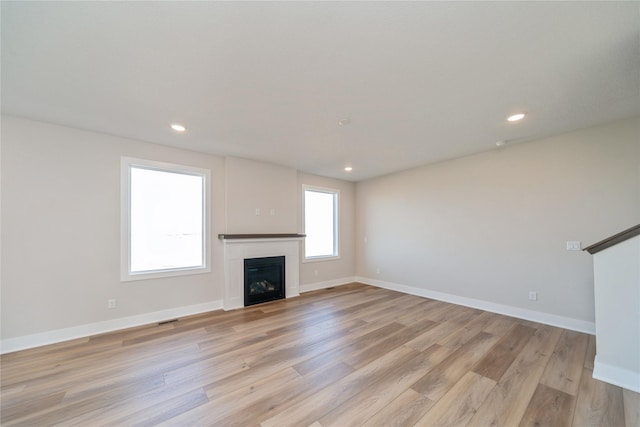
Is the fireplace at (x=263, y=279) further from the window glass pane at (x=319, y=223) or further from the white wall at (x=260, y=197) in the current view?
the window glass pane at (x=319, y=223)

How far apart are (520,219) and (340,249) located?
11.4ft

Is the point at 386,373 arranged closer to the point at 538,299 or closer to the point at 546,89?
the point at 538,299

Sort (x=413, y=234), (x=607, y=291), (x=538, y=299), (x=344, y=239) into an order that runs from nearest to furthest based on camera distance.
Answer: (x=607, y=291), (x=538, y=299), (x=413, y=234), (x=344, y=239)

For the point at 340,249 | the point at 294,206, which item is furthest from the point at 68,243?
the point at 340,249

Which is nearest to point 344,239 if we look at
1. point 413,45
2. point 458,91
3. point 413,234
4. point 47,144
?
point 413,234

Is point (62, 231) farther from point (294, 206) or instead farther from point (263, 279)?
point (294, 206)

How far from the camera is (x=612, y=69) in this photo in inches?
75.2

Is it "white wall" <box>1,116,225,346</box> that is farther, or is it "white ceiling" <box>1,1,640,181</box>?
"white wall" <box>1,116,225,346</box>

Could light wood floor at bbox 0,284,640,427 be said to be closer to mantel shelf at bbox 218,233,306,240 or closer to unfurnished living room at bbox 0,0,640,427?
unfurnished living room at bbox 0,0,640,427

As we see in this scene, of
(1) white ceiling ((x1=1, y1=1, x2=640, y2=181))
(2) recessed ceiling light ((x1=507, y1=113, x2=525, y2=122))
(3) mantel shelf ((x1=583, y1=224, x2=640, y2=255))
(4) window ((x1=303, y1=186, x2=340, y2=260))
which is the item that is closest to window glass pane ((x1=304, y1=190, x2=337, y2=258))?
(4) window ((x1=303, y1=186, x2=340, y2=260))

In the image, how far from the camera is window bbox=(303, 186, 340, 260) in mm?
5430

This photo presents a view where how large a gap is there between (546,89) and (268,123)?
2.79 m

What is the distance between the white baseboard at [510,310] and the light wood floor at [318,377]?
0.59 ft

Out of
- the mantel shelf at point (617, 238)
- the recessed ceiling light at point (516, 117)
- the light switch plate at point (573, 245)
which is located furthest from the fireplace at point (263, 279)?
the light switch plate at point (573, 245)
